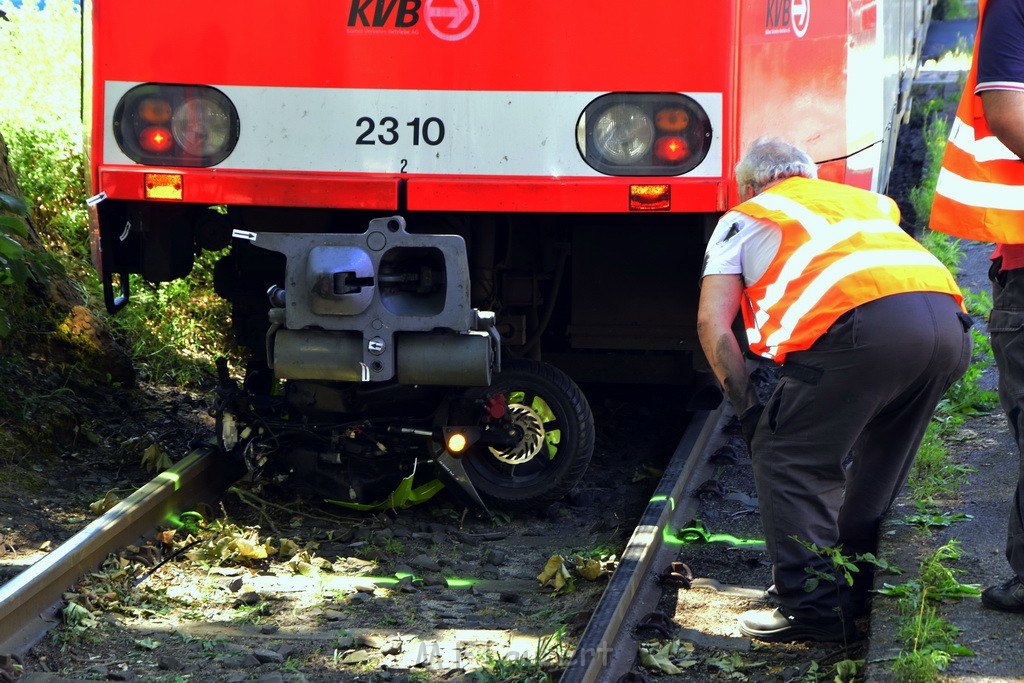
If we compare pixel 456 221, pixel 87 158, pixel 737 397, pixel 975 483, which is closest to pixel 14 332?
pixel 87 158

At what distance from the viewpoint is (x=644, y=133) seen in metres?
4.23

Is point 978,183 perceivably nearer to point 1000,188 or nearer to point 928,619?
point 1000,188

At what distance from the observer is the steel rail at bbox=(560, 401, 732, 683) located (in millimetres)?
3342

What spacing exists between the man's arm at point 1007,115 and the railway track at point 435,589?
159cm

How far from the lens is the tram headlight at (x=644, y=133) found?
4.20 m

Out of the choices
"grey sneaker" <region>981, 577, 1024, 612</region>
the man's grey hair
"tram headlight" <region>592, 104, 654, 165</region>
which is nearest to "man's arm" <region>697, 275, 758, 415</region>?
the man's grey hair

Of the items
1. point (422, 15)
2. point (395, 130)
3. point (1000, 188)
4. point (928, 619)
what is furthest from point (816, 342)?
point (422, 15)

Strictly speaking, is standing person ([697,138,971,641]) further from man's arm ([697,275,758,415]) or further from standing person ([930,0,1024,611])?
standing person ([930,0,1024,611])

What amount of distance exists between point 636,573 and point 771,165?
1270 millimetres

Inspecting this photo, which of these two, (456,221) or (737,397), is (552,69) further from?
(737,397)

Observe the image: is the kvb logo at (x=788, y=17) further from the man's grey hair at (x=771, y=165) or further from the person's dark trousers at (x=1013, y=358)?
the person's dark trousers at (x=1013, y=358)

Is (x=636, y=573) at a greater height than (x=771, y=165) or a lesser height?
lesser

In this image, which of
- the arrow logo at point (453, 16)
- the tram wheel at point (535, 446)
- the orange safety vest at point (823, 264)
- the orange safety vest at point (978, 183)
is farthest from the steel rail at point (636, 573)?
the arrow logo at point (453, 16)

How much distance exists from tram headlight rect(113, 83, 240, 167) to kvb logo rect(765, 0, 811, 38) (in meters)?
1.82
